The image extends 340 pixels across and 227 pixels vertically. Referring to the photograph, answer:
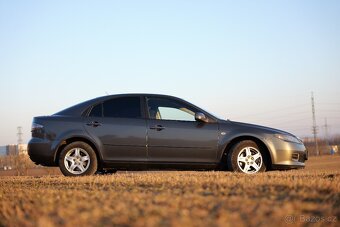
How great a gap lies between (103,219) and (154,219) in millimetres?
421

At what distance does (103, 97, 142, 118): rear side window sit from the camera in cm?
853

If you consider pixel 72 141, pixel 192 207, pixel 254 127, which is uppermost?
pixel 254 127

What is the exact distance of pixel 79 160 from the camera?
Answer: 8.41 m

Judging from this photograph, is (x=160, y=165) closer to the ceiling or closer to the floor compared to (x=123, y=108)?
closer to the floor

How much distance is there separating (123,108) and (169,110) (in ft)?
2.68

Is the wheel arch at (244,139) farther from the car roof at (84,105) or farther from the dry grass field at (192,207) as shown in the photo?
the dry grass field at (192,207)

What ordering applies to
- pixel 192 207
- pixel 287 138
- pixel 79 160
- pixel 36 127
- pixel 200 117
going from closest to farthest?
pixel 192 207
pixel 200 117
pixel 79 160
pixel 36 127
pixel 287 138

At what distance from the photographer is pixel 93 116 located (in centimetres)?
852

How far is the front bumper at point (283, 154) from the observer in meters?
8.37

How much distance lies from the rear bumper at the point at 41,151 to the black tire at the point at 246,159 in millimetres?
3082

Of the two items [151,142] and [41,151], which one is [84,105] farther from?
[151,142]

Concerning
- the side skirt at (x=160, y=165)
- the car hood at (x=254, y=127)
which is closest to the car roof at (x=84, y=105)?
the side skirt at (x=160, y=165)

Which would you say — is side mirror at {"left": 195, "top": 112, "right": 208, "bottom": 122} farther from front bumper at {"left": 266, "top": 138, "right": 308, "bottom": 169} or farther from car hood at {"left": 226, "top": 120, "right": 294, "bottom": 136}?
front bumper at {"left": 266, "top": 138, "right": 308, "bottom": 169}

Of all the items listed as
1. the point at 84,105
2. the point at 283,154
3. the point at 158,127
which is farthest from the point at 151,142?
the point at 283,154
